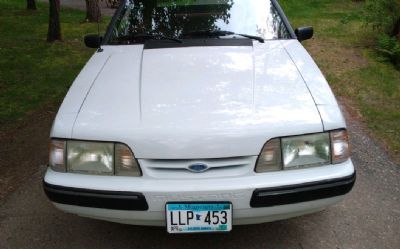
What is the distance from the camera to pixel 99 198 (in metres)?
2.39

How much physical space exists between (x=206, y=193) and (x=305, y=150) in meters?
0.59

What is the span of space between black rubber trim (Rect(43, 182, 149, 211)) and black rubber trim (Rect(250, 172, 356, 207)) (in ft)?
1.95

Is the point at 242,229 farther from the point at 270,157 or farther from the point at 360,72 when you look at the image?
the point at 360,72

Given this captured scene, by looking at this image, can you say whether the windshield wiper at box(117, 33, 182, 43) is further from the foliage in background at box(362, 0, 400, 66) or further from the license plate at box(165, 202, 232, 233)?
the foliage in background at box(362, 0, 400, 66)

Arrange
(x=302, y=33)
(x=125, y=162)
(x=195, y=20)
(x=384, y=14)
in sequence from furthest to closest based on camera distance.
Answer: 1. (x=384, y=14)
2. (x=302, y=33)
3. (x=195, y=20)
4. (x=125, y=162)

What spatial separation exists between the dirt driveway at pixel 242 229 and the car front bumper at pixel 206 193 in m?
0.52

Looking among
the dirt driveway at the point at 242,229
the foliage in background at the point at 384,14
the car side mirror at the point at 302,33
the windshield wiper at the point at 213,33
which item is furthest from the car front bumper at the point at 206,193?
the foliage in background at the point at 384,14

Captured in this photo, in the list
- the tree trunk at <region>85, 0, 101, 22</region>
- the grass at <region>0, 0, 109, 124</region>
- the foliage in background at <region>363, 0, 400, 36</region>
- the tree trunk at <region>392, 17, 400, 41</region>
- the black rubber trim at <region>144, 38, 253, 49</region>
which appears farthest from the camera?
the tree trunk at <region>85, 0, 101, 22</region>

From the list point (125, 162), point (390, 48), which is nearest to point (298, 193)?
point (125, 162)

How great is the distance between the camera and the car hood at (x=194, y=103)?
2.33 metres

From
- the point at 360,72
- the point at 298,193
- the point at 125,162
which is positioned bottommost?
the point at 360,72

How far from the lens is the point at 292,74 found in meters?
2.90

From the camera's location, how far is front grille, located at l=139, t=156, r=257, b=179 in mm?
2346

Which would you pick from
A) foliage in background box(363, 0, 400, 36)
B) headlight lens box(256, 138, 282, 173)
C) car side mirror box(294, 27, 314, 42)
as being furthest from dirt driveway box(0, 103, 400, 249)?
foliage in background box(363, 0, 400, 36)
